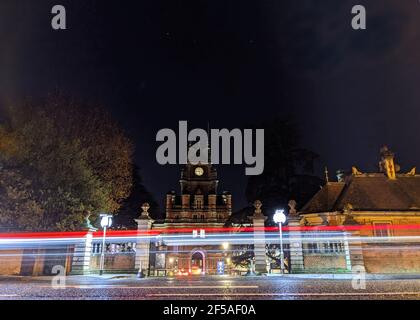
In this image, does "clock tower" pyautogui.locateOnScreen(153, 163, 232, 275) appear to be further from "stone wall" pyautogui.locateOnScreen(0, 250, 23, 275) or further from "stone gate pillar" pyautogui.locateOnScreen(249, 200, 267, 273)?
"stone wall" pyautogui.locateOnScreen(0, 250, 23, 275)

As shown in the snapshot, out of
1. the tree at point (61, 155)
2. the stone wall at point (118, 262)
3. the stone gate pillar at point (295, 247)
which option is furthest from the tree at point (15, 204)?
the stone gate pillar at point (295, 247)

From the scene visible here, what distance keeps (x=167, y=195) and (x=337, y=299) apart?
61832mm

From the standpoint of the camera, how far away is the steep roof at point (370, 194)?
90.5 feet

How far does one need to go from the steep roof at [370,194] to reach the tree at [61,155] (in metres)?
18.5

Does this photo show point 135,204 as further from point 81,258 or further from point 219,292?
point 219,292

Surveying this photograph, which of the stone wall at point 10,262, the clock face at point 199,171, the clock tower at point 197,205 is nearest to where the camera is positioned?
the stone wall at point 10,262

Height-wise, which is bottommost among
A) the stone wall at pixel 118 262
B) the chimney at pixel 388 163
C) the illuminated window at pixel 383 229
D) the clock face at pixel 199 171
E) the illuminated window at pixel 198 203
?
the stone wall at pixel 118 262

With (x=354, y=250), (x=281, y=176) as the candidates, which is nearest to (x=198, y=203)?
(x=281, y=176)

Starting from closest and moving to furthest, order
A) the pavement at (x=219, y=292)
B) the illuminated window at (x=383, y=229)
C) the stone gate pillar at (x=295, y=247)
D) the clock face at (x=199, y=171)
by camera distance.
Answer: the pavement at (x=219, y=292), the stone gate pillar at (x=295, y=247), the illuminated window at (x=383, y=229), the clock face at (x=199, y=171)

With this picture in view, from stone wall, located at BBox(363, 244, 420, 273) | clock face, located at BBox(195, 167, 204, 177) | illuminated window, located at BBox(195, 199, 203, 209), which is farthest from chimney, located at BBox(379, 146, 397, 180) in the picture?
clock face, located at BBox(195, 167, 204, 177)

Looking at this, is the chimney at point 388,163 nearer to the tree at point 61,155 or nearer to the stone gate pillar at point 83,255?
the tree at point 61,155

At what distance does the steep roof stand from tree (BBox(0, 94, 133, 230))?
18.5 m

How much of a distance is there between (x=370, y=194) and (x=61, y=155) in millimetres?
24923
